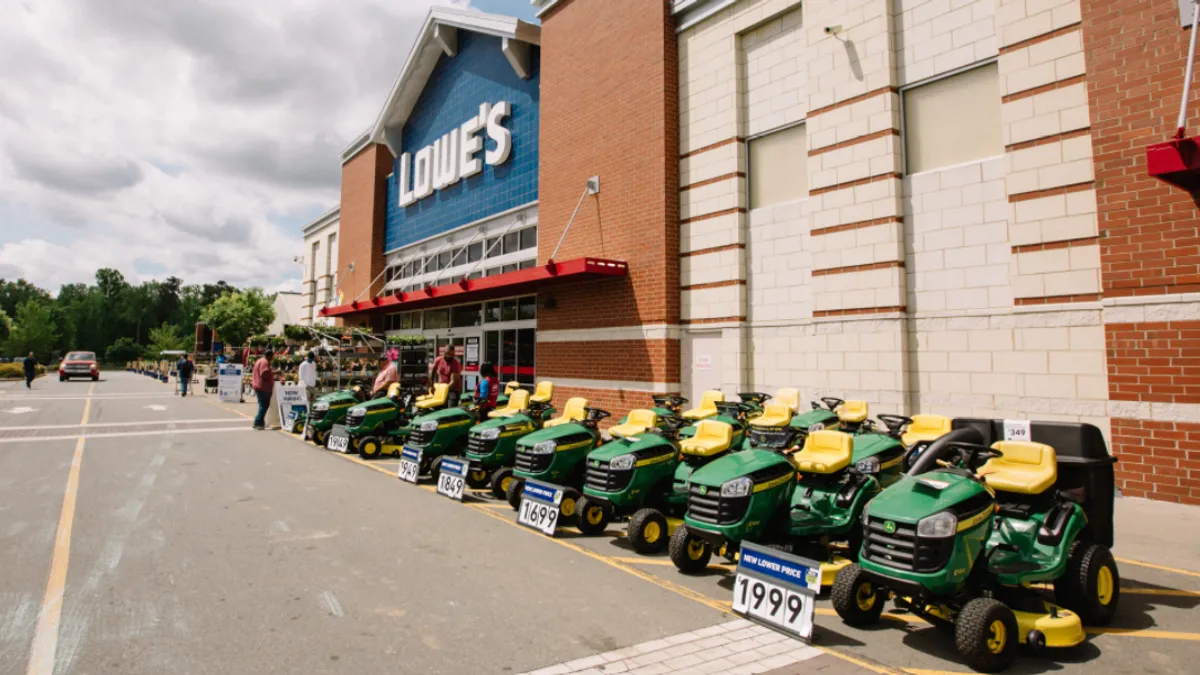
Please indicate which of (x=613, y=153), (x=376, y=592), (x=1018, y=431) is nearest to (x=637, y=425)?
(x=376, y=592)

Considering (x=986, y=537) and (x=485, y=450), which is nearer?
(x=986, y=537)

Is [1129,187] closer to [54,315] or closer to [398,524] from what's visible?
[398,524]

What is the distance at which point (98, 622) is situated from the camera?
418cm

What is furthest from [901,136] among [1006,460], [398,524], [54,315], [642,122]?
[54,315]

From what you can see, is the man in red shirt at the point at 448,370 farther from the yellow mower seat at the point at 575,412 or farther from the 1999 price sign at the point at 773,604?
the 1999 price sign at the point at 773,604

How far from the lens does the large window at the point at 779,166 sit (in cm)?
1190

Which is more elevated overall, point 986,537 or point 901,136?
point 901,136

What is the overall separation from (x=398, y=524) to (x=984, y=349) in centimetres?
828

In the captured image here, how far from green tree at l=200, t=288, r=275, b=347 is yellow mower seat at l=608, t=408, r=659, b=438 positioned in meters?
53.3

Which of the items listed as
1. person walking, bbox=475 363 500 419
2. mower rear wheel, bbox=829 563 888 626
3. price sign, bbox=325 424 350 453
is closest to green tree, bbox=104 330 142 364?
price sign, bbox=325 424 350 453

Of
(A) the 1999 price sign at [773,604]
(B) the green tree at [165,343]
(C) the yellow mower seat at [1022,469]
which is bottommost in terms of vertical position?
(A) the 1999 price sign at [773,604]

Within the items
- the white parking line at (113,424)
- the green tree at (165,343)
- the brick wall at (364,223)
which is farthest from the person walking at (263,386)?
the green tree at (165,343)

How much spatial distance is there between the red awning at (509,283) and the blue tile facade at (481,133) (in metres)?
3.02

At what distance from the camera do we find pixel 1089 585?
13.7 ft
